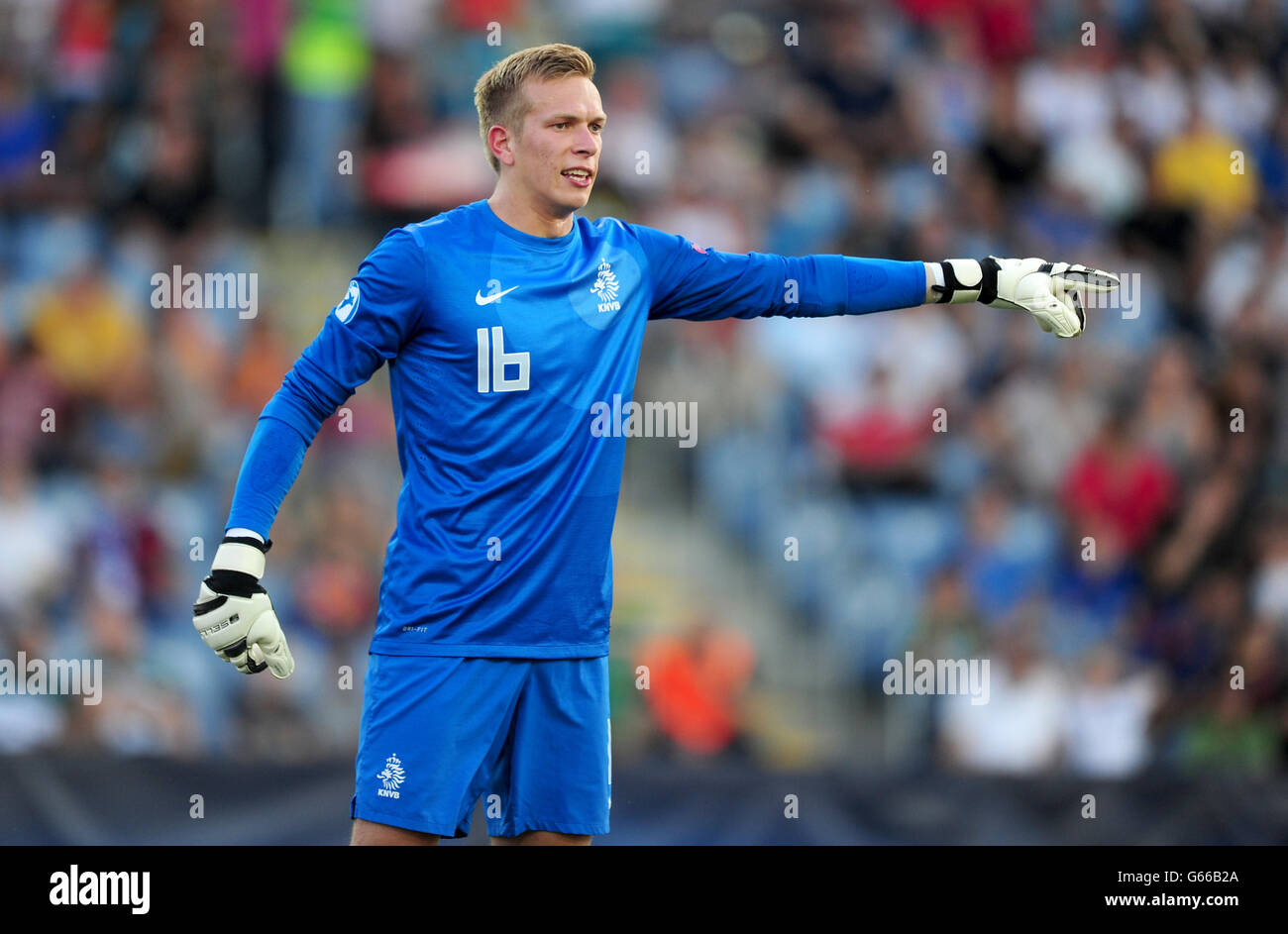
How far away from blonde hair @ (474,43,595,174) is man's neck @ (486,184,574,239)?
13 centimetres

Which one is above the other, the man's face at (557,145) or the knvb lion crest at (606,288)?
the man's face at (557,145)

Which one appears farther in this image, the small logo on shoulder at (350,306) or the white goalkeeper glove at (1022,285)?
the white goalkeeper glove at (1022,285)

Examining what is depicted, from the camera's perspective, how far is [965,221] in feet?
34.4

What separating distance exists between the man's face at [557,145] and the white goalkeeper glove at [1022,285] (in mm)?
1137

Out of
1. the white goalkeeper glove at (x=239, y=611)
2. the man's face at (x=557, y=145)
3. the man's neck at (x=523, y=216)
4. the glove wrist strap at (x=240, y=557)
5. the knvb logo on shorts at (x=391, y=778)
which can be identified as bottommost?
the knvb logo on shorts at (x=391, y=778)

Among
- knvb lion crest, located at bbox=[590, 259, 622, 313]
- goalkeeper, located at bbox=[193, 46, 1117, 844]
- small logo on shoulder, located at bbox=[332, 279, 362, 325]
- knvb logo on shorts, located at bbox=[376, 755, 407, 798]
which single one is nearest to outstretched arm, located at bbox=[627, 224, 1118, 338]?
knvb lion crest, located at bbox=[590, 259, 622, 313]

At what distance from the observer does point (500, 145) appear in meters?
4.70

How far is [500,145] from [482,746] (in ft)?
5.49

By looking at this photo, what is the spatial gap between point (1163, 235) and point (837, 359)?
2.61 m

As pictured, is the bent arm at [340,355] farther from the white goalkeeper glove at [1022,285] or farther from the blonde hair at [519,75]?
the white goalkeeper glove at [1022,285]

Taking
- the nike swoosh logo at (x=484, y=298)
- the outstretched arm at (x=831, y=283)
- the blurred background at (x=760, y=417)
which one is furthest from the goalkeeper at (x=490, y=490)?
the blurred background at (x=760, y=417)

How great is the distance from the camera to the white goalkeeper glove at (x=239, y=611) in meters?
4.23

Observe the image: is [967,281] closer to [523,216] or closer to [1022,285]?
[1022,285]

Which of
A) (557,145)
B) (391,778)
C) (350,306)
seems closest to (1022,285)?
(557,145)
